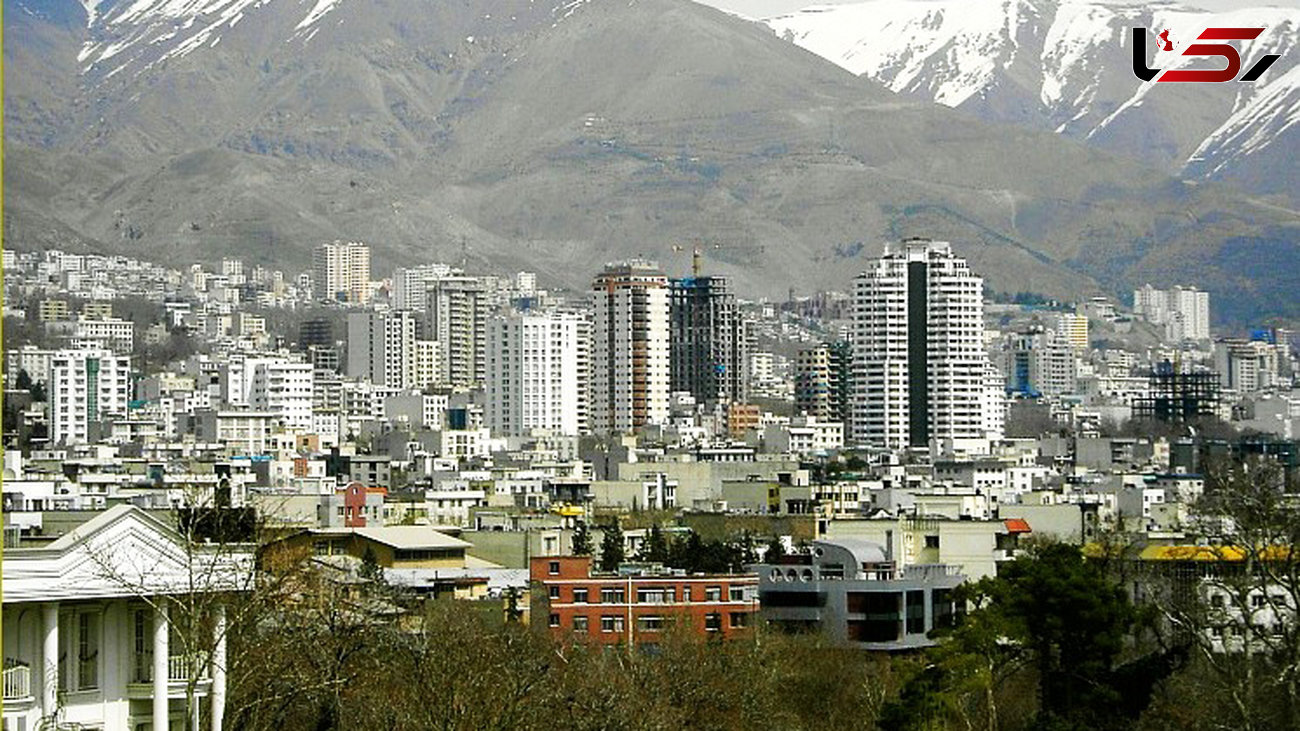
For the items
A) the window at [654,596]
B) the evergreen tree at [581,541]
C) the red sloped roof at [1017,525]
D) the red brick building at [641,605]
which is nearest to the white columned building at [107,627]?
the red brick building at [641,605]

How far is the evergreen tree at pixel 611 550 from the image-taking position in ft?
126

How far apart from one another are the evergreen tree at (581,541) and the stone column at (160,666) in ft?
87.1

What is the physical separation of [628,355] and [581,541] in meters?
72.6

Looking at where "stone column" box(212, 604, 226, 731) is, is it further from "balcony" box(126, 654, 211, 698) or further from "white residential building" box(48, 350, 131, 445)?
"white residential building" box(48, 350, 131, 445)

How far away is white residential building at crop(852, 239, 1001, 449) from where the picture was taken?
10631cm

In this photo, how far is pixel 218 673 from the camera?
14508mm

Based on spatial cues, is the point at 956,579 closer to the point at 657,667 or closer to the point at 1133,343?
the point at 657,667

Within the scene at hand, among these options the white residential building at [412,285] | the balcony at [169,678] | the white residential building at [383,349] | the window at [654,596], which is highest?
the white residential building at [412,285]

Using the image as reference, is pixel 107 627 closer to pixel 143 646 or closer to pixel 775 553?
pixel 143 646

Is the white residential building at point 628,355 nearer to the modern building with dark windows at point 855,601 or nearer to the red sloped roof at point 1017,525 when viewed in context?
the red sloped roof at point 1017,525

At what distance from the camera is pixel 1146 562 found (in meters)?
34.0

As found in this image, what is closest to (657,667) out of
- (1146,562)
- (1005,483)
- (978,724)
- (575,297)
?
(978,724)

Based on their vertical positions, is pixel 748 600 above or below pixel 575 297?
below

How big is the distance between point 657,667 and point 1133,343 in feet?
544
